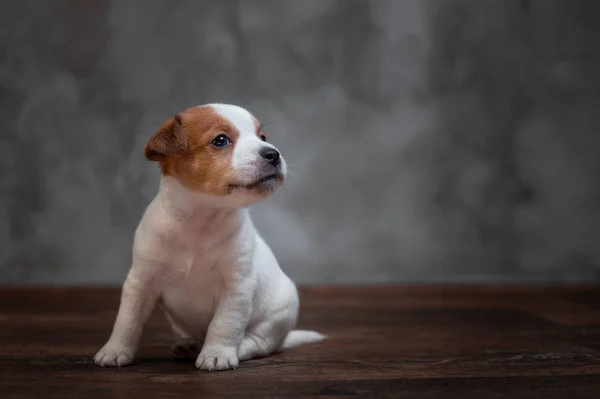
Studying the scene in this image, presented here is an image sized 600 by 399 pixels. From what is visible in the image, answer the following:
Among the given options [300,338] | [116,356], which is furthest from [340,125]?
[116,356]

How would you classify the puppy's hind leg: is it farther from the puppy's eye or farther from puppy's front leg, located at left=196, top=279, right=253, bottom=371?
the puppy's eye

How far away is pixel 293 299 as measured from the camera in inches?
104

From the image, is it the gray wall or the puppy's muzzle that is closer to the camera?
the puppy's muzzle

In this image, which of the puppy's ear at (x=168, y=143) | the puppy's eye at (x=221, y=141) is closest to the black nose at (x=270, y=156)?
the puppy's eye at (x=221, y=141)

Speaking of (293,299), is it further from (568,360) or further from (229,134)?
(568,360)

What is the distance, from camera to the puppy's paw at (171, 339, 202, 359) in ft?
8.41

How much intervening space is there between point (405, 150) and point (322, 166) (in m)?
0.50

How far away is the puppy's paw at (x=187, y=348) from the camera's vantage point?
2.56 metres

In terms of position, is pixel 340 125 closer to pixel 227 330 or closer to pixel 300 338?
pixel 300 338

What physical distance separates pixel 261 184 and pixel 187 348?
0.67 metres

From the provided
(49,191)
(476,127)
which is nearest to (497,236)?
(476,127)

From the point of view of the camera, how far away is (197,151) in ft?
7.54

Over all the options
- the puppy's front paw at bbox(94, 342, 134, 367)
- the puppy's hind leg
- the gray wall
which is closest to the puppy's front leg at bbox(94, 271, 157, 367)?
the puppy's front paw at bbox(94, 342, 134, 367)

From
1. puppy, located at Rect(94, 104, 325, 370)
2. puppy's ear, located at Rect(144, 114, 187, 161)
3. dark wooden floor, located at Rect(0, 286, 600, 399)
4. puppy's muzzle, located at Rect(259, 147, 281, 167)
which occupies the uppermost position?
puppy's ear, located at Rect(144, 114, 187, 161)
